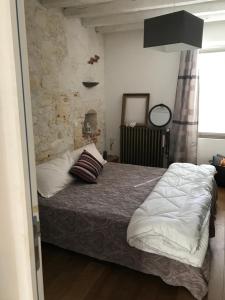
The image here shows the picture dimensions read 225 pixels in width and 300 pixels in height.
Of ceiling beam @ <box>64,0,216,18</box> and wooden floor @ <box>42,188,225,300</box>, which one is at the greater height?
ceiling beam @ <box>64,0,216,18</box>

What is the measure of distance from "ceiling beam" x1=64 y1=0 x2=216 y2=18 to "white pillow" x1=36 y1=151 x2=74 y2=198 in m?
1.89

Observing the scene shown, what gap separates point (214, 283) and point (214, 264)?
0.25m

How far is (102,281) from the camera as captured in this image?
211 cm

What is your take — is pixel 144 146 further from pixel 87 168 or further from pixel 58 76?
pixel 58 76

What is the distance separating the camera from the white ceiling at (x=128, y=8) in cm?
303

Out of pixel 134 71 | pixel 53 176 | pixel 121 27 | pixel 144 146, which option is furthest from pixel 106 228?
pixel 121 27

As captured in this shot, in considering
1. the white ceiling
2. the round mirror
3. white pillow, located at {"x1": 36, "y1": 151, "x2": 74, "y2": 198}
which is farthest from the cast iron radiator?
the white ceiling

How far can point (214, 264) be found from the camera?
7.61ft

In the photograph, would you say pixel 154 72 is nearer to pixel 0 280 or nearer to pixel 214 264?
pixel 214 264

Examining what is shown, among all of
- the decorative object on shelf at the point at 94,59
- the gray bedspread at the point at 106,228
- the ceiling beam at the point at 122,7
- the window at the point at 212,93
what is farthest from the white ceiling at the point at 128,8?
the gray bedspread at the point at 106,228

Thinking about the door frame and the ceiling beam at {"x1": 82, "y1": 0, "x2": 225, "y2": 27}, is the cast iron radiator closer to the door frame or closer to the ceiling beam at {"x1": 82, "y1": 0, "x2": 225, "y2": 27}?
the ceiling beam at {"x1": 82, "y1": 0, "x2": 225, "y2": 27}

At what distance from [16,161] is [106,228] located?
1.61m

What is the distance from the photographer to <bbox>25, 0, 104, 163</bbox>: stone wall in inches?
123

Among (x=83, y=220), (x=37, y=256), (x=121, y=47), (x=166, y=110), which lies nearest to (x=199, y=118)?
(x=166, y=110)
